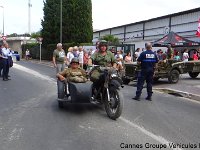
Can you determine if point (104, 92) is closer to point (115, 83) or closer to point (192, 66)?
point (115, 83)

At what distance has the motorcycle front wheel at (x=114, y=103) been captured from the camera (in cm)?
809

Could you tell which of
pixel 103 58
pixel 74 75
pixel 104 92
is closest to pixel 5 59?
pixel 74 75

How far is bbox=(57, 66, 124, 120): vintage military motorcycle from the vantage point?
27.1ft

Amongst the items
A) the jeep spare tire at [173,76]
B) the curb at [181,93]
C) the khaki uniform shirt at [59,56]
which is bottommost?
the curb at [181,93]

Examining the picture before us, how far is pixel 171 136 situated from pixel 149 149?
100 centimetres

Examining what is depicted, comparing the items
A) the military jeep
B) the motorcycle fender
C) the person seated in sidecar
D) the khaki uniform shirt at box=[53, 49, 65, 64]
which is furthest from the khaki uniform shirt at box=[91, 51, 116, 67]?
the military jeep

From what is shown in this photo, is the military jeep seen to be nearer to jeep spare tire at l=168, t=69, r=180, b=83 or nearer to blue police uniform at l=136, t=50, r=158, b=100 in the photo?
jeep spare tire at l=168, t=69, r=180, b=83

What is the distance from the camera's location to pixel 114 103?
8.34 meters

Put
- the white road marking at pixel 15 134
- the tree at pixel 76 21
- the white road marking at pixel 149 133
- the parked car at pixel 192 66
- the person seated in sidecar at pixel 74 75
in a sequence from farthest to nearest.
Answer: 1. the tree at pixel 76 21
2. the parked car at pixel 192 66
3. the person seated in sidecar at pixel 74 75
4. the white road marking at pixel 15 134
5. the white road marking at pixel 149 133

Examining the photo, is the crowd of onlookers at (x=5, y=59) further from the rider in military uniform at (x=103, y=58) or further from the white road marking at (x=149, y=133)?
the white road marking at (x=149, y=133)

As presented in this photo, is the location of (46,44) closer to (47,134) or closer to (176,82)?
(176,82)

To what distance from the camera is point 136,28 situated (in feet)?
140

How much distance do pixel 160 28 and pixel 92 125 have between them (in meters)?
30.7

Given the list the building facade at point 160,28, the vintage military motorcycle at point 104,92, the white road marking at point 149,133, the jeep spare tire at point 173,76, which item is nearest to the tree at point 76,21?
the building facade at point 160,28
